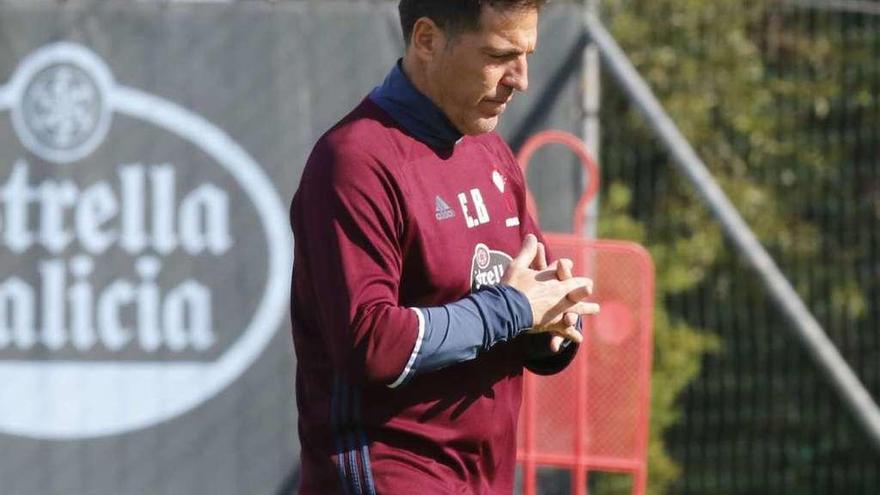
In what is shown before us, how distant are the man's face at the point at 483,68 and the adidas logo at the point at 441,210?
0.18 metres

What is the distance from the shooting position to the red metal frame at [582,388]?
527 centimetres

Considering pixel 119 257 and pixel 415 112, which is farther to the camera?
pixel 119 257

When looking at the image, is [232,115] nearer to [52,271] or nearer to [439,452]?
[52,271]

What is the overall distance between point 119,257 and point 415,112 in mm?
2406

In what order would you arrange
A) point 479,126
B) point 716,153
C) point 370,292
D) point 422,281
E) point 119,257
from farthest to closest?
1. point 716,153
2. point 119,257
3. point 479,126
4. point 422,281
5. point 370,292

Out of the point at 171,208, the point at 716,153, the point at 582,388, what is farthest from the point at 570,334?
the point at 716,153

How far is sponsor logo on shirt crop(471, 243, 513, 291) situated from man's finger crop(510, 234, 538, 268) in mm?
42

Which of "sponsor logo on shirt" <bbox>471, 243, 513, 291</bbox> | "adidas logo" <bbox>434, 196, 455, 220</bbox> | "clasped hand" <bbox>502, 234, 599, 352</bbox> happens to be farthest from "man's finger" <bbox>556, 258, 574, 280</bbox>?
"adidas logo" <bbox>434, 196, 455, 220</bbox>

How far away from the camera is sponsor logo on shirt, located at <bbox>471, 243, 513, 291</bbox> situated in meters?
3.24

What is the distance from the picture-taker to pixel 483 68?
3.23 m

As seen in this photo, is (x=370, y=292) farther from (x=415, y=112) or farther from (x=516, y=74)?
(x=516, y=74)

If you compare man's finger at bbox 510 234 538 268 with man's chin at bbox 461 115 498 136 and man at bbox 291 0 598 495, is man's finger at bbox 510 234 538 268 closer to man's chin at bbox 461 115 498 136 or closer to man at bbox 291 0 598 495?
man at bbox 291 0 598 495

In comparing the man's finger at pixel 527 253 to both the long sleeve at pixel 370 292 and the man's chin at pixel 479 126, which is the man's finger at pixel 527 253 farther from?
the man's chin at pixel 479 126

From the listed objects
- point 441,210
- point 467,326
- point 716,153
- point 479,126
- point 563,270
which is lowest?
point 467,326
